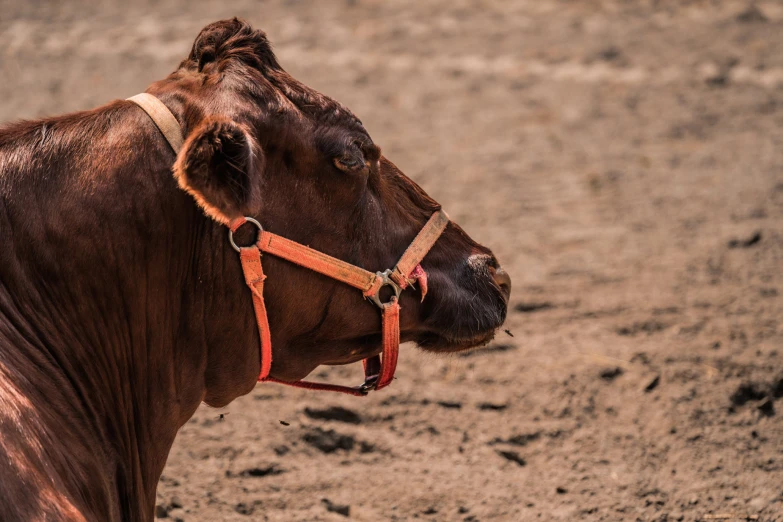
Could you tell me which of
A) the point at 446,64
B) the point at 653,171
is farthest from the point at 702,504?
the point at 446,64

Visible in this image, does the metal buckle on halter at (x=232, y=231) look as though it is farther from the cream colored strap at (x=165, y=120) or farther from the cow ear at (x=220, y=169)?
the cream colored strap at (x=165, y=120)

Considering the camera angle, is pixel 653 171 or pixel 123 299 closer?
pixel 123 299

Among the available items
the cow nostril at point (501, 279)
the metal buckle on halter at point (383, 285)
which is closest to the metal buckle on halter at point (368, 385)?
the metal buckle on halter at point (383, 285)

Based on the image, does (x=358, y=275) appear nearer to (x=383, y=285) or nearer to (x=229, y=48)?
(x=383, y=285)

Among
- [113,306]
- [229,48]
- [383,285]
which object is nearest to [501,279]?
[383,285]

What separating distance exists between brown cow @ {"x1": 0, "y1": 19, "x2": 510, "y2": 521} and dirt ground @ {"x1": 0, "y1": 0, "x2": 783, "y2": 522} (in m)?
1.36

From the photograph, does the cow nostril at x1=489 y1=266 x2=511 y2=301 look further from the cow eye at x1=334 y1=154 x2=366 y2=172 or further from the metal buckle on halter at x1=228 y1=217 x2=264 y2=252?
the metal buckle on halter at x1=228 y1=217 x2=264 y2=252

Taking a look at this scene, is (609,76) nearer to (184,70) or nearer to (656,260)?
(656,260)

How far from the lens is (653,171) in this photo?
7746 millimetres

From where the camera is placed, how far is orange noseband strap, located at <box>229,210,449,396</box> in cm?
274

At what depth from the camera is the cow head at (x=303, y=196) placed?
2494 millimetres

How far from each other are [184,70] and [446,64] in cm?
750

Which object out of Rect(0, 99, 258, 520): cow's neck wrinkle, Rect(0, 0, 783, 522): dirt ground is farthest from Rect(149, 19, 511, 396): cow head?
Rect(0, 0, 783, 522): dirt ground

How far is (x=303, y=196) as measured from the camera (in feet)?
9.26
